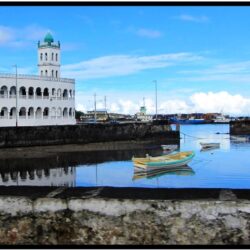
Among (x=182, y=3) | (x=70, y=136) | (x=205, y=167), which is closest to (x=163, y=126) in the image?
(x=70, y=136)

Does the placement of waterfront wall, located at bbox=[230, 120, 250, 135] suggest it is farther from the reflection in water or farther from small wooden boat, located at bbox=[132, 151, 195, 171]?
the reflection in water

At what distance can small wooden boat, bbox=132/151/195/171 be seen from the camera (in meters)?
31.6

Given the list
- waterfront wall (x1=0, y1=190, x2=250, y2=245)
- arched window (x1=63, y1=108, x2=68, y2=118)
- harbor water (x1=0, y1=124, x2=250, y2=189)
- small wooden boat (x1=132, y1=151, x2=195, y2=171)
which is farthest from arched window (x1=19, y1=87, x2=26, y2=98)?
waterfront wall (x1=0, y1=190, x2=250, y2=245)

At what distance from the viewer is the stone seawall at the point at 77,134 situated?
4941cm

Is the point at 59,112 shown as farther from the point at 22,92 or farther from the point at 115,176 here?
the point at 115,176

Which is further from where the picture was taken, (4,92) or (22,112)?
(22,112)

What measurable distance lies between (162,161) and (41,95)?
4421 cm

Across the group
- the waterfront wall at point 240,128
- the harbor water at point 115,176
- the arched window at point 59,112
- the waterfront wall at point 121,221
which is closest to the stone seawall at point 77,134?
the harbor water at point 115,176

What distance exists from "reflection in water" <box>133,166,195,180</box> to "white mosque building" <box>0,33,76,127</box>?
36019 millimetres

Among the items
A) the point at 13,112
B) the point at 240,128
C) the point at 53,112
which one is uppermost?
the point at 53,112

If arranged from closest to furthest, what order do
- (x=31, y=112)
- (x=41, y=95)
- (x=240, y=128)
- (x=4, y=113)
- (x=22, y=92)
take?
(x=4, y=113) → (x=22, y=92) → (x=31, y=112) → (x=41, y=95) → (x=240, y=128)

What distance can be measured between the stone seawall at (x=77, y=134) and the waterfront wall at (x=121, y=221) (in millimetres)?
43456

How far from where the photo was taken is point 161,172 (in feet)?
107

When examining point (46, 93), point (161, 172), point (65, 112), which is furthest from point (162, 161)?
point (65, 112)
